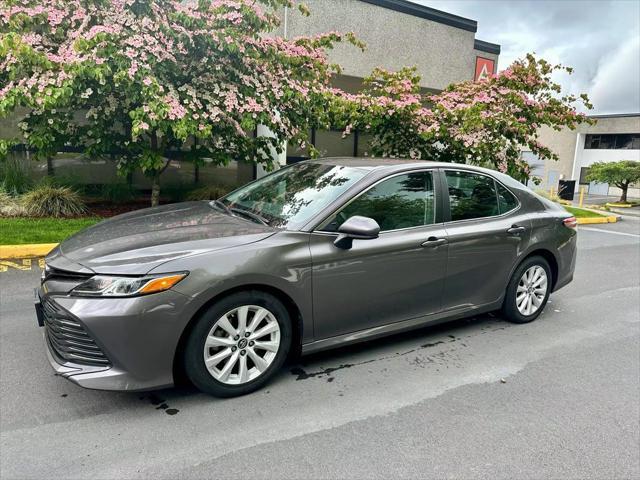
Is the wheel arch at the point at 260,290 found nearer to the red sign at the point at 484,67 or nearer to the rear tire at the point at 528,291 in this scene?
the rear tire at the point at 528,291

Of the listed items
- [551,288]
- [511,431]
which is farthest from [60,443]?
[551,288]

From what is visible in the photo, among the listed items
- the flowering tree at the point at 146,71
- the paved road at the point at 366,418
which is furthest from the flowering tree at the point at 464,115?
the paved road at the point at 366,418

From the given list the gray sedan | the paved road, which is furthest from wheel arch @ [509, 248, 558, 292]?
the paved road

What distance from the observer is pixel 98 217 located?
862 cm

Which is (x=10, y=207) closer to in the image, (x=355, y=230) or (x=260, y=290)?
(x=260, y=290)

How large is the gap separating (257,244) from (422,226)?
1.40 metres

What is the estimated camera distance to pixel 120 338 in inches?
106

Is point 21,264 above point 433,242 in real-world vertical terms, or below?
below

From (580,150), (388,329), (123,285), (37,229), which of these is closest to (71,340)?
(123,285)

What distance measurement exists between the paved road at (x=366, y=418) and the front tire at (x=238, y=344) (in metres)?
0.14

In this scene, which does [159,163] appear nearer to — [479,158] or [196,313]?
[196,313]

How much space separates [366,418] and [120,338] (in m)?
1.50

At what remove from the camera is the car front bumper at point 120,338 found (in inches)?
106

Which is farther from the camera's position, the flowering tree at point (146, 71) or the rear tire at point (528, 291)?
the flowering tree at point (146, 71)
